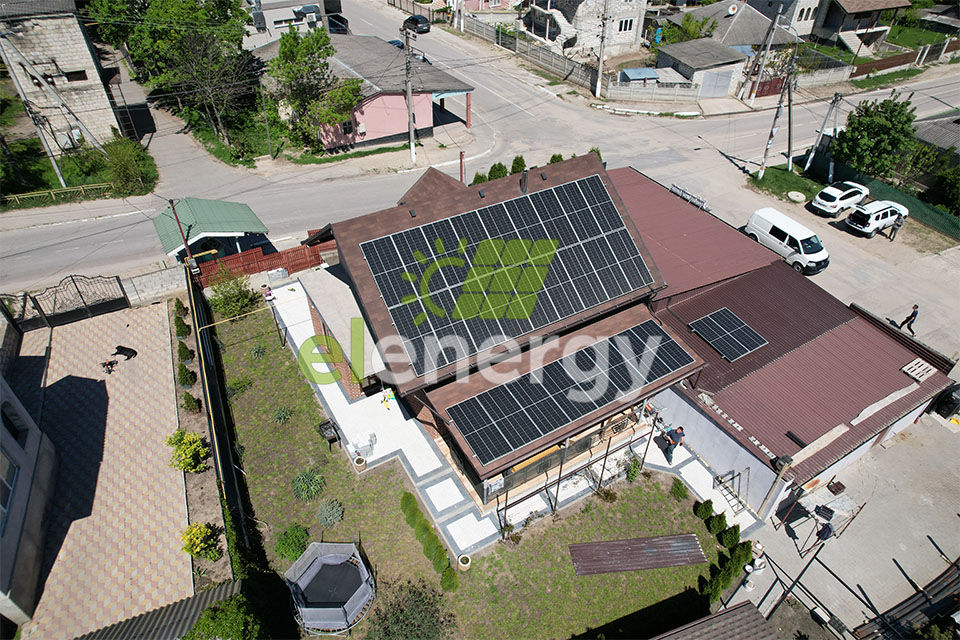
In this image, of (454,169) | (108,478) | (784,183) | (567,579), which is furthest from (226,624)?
(784,183)

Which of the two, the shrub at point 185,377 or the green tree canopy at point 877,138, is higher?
the green tree canopy at point 877,138

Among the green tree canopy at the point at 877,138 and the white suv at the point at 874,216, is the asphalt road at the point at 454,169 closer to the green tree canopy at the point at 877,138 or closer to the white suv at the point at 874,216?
the green tree canopy at the point at 877,138

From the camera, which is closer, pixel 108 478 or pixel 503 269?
pixel 503 269

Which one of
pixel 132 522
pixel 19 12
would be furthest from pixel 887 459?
pixel 19 12

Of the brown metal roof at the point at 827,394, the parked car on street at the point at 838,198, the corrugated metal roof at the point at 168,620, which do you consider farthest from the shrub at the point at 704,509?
the parked car on street at the point at 838,198

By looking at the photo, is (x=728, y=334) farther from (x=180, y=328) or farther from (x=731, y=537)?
(x=180, y=328)

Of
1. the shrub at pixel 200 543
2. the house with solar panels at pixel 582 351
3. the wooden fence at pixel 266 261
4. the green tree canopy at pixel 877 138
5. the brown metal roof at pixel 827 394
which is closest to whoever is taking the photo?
the shrub at pixel 200 543
